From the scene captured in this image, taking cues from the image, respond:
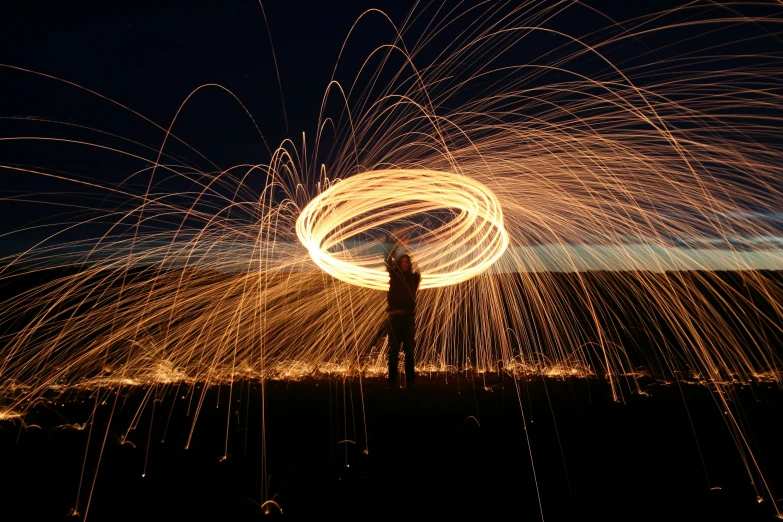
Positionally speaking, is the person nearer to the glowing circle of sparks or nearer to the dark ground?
the glowing circle of sparks

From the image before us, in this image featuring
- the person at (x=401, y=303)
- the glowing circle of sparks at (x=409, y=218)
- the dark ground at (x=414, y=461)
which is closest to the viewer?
the dark ground at (x=414, y=461)

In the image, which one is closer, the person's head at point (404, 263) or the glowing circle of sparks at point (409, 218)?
the glowing circle of sparks at point (409, 218)

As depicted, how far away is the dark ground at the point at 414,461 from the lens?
136 inches

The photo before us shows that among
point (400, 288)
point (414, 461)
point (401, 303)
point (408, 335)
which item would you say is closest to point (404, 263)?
point (400, 288)

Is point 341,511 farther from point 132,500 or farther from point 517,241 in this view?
point 517,241

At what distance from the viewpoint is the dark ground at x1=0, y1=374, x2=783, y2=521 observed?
11.3 feet

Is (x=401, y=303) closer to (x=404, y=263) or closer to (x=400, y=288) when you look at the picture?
(x=400, y=288)

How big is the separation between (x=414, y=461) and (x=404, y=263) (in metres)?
4.36

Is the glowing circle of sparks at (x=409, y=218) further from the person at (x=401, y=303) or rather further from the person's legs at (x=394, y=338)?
the person's legs at (x=394, y=338)

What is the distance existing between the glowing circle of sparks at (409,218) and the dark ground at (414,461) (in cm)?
221

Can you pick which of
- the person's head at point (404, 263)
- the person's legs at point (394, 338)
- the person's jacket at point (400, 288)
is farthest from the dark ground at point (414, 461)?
the person's head at point (404, 263)

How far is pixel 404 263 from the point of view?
850 centimetres

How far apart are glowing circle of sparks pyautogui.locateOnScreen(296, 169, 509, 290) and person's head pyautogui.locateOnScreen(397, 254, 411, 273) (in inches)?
17.1

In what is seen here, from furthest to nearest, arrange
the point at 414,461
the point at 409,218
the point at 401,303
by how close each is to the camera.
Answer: the point at 409,218 → the point at 401,303 → the point at 414,461
